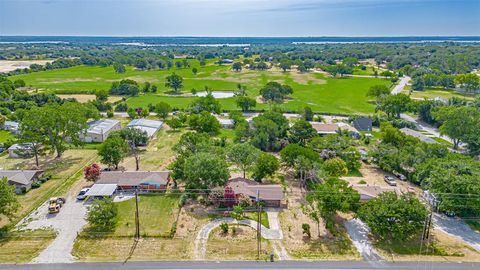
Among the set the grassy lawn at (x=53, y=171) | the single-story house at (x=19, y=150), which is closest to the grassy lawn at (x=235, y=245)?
the grassy lawn at (x=53, y=171)

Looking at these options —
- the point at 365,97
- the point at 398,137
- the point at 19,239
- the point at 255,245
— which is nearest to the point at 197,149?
the point at 255,245

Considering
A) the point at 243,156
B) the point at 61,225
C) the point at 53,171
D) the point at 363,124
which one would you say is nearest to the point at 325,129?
the point at 363,124

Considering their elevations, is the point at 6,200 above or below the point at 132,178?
above

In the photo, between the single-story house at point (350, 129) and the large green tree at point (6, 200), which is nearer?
the large green tree at point (6, 200)

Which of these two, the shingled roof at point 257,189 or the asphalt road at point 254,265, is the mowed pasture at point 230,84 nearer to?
the shingled roof at point 257,189

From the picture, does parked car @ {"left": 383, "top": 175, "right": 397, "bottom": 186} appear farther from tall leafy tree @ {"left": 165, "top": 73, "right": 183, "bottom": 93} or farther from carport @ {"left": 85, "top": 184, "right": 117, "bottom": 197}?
tall leafy tree @ {"left": 165, "top": 73, "right": 183, "bottom": 93}

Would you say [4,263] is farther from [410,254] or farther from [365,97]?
[365,97]

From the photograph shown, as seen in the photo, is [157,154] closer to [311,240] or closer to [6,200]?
[6,200]
